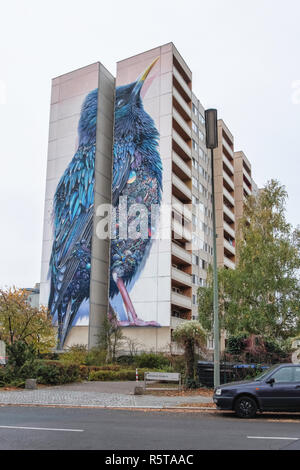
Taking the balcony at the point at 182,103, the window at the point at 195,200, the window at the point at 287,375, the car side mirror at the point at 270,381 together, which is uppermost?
the balcony at the point at 182,103

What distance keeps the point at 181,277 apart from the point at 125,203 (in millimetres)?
9775

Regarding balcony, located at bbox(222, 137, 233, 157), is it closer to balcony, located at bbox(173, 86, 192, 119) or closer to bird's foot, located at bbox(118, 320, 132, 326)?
balcony, located at bbox(173, 86, 192, 119)

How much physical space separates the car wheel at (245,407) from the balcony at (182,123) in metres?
42.1

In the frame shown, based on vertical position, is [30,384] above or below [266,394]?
below

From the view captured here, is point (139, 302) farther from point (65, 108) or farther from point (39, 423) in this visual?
point (39, 423)

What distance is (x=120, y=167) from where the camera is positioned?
5169 cm

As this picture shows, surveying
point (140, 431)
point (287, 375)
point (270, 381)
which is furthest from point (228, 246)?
point (140, 431)

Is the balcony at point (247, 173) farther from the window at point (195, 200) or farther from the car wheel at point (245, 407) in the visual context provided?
the car wheel at point (245, 407)

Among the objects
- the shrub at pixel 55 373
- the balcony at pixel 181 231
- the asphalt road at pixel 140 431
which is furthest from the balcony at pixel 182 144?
the asphalt road at pixel 140 431

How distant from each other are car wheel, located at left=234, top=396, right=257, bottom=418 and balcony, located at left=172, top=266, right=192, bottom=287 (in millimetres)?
34191

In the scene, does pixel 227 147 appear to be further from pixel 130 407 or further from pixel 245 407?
pixel 245 407

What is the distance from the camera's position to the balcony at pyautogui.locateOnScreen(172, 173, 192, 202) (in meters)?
50.5

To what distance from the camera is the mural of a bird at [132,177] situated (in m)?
48.2

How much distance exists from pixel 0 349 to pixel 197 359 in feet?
40.9
